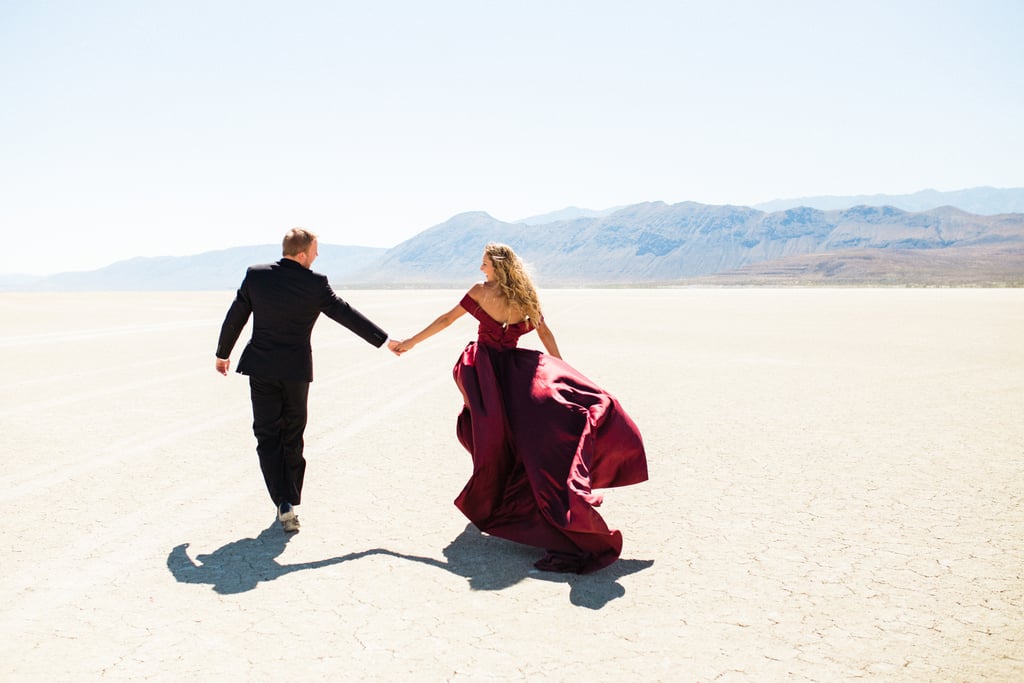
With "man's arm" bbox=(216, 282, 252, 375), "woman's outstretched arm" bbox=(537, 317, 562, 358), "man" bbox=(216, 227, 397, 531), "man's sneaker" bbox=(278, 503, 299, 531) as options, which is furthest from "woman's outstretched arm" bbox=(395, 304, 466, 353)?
"man's sneaker" bbox=(278, 503, 299, 531)

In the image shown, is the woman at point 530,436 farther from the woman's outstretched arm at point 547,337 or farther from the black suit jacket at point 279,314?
the black suit jacket at point 279,314

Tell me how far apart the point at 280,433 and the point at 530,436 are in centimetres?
165

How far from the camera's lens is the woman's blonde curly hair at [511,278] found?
5.01 metres

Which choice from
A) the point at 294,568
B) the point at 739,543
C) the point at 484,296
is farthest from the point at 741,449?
the point at 294,568

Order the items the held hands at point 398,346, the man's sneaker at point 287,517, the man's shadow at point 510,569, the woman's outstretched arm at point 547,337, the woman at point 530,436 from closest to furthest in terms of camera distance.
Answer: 1. the man's shadow at point 510,569
2. the woman at point 530,436
3. the man's sneaker at point 287,517
4. the woman's outstretched arm at point 547,337
5. the held hands at point 398,346

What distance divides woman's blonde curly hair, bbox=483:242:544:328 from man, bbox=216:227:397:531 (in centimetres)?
106

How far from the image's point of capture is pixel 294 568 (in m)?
4.37

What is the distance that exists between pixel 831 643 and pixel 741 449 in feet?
13.0

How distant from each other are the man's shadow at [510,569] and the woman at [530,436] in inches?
3.4

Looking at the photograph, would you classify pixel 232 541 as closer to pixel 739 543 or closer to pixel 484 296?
pixel 484 296

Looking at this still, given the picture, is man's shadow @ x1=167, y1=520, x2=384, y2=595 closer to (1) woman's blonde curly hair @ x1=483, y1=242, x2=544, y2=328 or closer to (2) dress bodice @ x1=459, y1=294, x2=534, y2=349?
(2) dress bodice @ x1=459, y1=294, x2=534, y2=349

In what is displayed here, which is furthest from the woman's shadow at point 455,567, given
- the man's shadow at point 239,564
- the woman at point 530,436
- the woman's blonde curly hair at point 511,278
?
the woman's blonde curly hair at point 511,278

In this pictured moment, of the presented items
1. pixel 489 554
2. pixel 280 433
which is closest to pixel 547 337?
pixel 489 554

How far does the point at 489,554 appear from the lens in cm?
469
